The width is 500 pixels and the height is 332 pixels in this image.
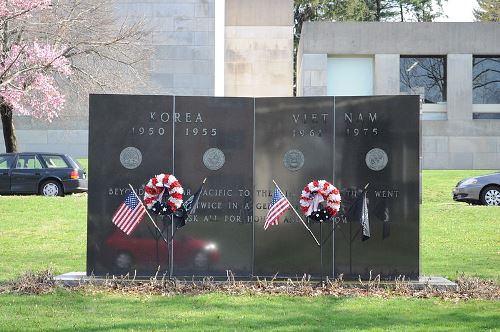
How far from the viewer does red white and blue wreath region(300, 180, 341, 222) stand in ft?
38.9

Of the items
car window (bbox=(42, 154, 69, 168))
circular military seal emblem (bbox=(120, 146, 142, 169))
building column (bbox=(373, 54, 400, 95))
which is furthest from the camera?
building column (bbox=(373, 54, 400, 95))

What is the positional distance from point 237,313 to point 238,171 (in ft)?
9.78

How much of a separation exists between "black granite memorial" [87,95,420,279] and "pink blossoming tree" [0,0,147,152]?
14.3 metres

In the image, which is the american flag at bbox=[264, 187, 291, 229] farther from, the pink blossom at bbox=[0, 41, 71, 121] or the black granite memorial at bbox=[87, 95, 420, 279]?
the pink blossom at bbox=[0, 41, 71, 121]

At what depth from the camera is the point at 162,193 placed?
12.0 m

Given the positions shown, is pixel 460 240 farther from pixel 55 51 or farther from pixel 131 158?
pixel 55 51

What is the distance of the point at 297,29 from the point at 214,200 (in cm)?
5773

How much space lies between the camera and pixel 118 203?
41.1 ft

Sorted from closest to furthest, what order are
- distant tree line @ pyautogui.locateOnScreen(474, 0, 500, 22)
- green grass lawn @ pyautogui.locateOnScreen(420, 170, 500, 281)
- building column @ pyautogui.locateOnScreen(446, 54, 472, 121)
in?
green grass lawn @ pyautogui.locateOnScreen(420, 170, 500, 281)
building column @ pyautogui.locateOnScreen(446, 54, 472, 121)
distant tree line @ pyautogui.locateOnScreen(474, 0, 500, 22)

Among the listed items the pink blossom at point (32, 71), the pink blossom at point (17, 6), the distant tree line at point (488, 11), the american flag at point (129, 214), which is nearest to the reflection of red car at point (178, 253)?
the american flag at point (129, 214)

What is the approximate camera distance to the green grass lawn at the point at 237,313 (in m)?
9.30

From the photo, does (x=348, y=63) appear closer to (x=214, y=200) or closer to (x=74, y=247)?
(x=74, y=247)

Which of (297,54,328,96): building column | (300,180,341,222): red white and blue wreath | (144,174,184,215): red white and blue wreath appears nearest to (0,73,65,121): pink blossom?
(297,54,328,96): building column

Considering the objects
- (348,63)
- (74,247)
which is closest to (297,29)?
(348,63)
